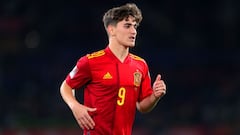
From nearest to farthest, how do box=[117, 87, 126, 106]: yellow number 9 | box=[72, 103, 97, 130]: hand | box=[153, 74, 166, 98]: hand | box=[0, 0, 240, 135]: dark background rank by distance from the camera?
box=[72, 103, 97, 130]: hand, box=[153, 74, 166, 98]: hand, box=[117, 87, 126, 106]: yellow number 9, box=[0, 0, 240, 135]: dark background

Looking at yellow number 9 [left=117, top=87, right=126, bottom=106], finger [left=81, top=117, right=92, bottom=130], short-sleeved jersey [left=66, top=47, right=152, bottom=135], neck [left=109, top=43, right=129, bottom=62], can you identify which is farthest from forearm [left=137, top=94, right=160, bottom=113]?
finger [left=81, top=117, right=92, bottom=130]

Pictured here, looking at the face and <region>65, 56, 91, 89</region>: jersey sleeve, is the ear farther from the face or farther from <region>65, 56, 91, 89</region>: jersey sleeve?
<region>65, 56, 91, 89</region>: jersey sleeve

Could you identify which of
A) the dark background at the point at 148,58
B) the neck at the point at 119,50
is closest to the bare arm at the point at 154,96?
the neck at the point at 119,50

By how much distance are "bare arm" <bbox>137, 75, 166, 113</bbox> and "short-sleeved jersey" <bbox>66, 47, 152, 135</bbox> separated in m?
0.12

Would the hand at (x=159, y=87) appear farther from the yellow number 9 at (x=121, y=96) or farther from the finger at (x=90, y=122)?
the finger at (x=90, y=122)

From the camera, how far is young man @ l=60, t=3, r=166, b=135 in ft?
18.1

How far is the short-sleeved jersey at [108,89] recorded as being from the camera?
18.1 feet
